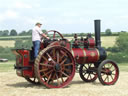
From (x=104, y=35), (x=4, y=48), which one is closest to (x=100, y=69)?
(x=4, y=48)

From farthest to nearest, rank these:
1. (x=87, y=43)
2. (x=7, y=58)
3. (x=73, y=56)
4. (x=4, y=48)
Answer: (x=4, y=48), (x=7, y=58), (x=87, y=43), (x=73, y=56)

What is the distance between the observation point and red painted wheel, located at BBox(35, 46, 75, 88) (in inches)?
356

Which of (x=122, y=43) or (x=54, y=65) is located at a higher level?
(x=54, y=65)

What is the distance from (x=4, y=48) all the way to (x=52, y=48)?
45102 millimetres

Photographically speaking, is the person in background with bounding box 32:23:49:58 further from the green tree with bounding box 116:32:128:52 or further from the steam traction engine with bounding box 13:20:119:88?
the green tree with bounding box 116:32:128:52

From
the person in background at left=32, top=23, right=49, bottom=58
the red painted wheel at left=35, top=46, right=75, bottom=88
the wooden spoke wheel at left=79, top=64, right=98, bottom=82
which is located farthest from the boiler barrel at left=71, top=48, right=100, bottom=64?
the person in background at left=32, top=23, right=49, bottom=58

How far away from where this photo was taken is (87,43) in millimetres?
10734

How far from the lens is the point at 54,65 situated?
929 cm

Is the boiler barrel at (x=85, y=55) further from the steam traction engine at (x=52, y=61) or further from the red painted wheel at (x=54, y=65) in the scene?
the red painted wheel at (x=54, y=65)

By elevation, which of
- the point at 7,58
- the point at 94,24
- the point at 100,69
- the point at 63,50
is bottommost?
the point at 7,58

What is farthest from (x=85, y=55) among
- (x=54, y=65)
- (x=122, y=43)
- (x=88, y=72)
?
(x=122, y=43)

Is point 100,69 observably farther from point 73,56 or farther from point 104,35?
point 104,35

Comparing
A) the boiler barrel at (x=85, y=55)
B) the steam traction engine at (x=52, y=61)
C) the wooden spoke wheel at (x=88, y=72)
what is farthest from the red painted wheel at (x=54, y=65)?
the wooden spoke wheel at (x=88, y=72)

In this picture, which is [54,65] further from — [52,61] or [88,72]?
[88,72]
